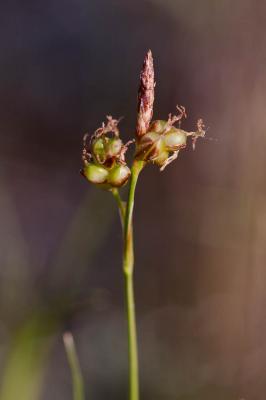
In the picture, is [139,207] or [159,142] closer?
[159,142]

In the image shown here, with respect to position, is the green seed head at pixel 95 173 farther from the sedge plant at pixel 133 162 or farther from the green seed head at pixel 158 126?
the green seed head at pixel 158 126

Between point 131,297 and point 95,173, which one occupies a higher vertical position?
point 95,173

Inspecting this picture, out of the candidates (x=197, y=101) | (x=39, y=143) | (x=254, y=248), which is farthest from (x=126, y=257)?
(x=39, y=143)

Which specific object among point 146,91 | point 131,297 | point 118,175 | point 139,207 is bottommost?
point 131,297

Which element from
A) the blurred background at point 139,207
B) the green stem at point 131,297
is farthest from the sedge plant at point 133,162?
the blurred background at point 139,207

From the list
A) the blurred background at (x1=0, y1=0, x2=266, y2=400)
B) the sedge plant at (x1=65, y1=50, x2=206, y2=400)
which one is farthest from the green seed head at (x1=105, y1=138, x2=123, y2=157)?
the blurred background at (x1=0, y1=0, x2=266, y2=400)

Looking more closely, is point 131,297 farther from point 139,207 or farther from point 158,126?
point 139,207

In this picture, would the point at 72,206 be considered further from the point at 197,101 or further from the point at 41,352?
the point at 41,352

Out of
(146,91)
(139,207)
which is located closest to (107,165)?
(146,91)
